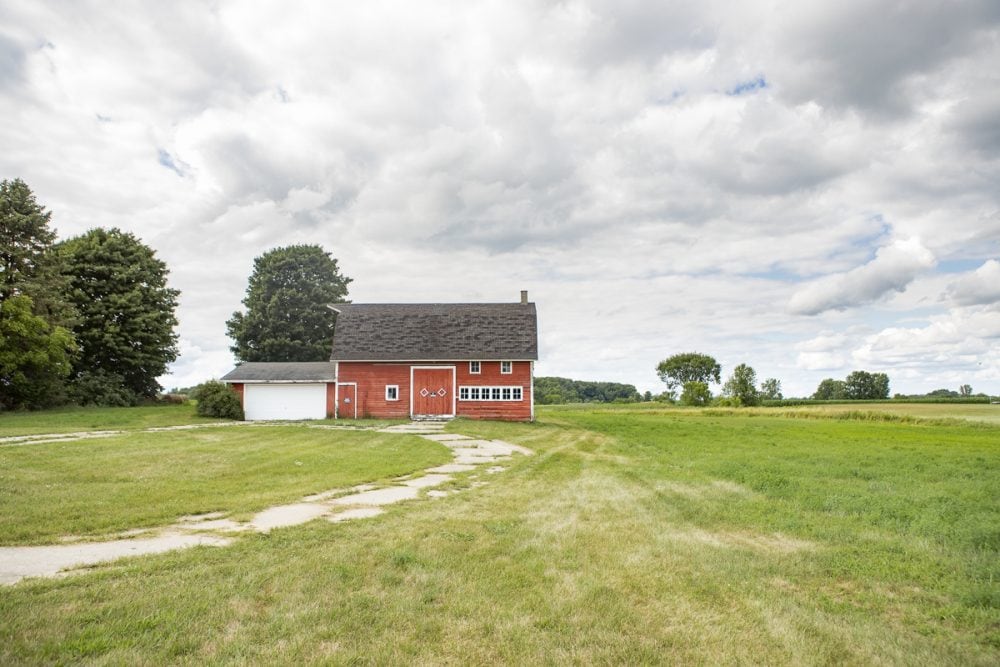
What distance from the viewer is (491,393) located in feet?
109

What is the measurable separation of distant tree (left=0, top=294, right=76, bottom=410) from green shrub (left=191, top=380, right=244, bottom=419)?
23.2 feet

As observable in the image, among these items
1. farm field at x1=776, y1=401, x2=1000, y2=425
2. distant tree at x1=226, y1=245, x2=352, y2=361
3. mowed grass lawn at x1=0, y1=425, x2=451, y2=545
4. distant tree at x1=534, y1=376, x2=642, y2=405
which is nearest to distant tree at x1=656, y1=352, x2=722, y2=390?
distant tree at x1=534, y1=376, x2=642, y2=405

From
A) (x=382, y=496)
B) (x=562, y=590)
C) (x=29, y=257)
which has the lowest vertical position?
(x=562, y=590)

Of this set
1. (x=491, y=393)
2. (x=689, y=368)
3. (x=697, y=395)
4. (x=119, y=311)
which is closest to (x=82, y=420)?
(x=119, y=311)

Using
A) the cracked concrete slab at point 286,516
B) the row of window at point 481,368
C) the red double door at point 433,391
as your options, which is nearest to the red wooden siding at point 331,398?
the red double door at point 433,391

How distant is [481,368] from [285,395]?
10989 mm

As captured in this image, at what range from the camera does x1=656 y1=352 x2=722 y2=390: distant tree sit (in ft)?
311

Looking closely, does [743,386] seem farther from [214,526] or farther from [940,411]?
[214,526]

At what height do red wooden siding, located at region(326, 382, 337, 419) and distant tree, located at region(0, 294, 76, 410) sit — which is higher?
distant tree, located at region(0, 294, 76, 410)

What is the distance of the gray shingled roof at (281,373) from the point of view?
32906mm

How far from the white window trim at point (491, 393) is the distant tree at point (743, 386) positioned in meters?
40.5

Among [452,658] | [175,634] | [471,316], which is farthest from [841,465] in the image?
[471,316]

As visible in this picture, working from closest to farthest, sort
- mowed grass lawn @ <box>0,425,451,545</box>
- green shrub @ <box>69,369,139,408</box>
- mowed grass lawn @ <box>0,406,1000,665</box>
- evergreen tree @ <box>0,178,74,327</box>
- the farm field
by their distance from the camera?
mowed grass lawn @ <box>0,406,1000,665</box> < mowed grass lawn @ <box>0,425,451,545</box> < evergreen tree @ <box>0,178,74,327</box> < green shrub @ <box>69,369,139,408</box> < the farm field

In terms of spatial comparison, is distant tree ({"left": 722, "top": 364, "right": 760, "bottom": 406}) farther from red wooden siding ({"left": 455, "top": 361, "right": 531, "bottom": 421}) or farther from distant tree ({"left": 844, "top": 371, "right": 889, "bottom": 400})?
red wooden siding ({"left": 455, "top": 361, "right": 531, "bottom": 421})
